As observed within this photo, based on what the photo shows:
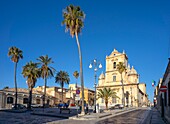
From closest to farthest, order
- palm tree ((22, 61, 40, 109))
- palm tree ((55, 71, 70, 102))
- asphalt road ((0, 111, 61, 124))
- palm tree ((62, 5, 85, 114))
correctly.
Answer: asphalt road ((0, 111, 61, 124)) < palm tree ((62, 5, 85, 114)) < palm tree ((22, 61, 40, 109)) < palm tree ((55, 71, 70, 102))

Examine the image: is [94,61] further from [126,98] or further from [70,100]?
[70,100]

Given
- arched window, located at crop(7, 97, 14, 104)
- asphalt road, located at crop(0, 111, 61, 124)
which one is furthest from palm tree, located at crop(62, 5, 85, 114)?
arched window, located at crop(7, 97, 14, 104)

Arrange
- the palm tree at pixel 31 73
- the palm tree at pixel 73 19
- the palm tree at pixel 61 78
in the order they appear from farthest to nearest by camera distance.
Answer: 1. the palm tree at pixel 61 78
2. the palm tree at pixel 31 73
3. the palm tree at pixel 73 19

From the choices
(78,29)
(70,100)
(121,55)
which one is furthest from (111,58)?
(78,29)

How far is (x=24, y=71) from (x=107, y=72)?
4209 centimetres

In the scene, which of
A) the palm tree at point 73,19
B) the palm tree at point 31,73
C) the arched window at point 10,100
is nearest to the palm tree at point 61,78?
the arched window at point 10,100

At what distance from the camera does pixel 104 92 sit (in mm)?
42125

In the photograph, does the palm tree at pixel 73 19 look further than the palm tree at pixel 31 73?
No

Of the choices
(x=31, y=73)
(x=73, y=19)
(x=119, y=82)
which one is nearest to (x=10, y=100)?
(x=31, y=73)

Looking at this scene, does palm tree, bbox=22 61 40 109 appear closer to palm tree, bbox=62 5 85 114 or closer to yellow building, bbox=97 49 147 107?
palm tree, bbox=62 5 85 114

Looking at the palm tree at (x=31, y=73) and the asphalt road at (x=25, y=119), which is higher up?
the palm tree at (x=31, y=73)

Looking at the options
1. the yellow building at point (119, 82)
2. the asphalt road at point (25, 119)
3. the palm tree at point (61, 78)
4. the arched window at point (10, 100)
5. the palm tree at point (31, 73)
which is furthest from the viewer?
the yellow building at point (119, 82)

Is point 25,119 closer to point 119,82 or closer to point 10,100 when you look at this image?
point 10,100

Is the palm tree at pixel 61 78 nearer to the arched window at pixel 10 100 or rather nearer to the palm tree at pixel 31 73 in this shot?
the arched window at pixel 10 100
